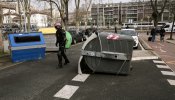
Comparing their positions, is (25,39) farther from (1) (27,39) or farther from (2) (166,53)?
(2) (166,53)

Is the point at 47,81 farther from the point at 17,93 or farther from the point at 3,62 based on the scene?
the point at 3,62

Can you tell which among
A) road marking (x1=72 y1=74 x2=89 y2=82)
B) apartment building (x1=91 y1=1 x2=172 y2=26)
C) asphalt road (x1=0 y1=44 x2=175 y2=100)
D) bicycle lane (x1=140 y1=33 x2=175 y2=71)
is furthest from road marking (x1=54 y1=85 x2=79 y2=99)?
apartment building (x1=91 y1=1 x2=172 y2=26)

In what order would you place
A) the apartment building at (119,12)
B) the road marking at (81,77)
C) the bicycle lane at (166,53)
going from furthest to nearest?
the apartment building at (119,12) → the bicycle lane at (166,53) → the road marking at (81,77)

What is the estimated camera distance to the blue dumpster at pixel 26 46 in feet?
33.3

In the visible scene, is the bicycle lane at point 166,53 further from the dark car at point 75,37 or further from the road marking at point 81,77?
the dark car at point 75,37

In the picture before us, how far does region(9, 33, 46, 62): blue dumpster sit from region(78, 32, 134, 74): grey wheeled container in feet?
12.5

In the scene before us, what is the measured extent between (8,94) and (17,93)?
9.2 inches

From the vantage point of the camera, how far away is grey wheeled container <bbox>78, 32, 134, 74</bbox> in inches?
295

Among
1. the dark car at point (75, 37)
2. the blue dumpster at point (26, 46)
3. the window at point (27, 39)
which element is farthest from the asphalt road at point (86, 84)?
the dark car at point (75, 37)

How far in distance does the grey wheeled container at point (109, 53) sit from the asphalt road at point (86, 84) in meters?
0.31

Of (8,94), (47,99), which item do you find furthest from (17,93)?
(47,99)

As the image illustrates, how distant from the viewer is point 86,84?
264 inches

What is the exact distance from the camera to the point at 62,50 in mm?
9164

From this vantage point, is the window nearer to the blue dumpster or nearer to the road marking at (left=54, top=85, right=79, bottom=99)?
the blue dumpster
